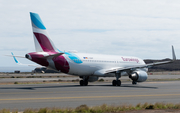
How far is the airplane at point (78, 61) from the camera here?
28719 mm

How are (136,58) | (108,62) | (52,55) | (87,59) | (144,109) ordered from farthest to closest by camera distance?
(136,58)
(108,62)
(87,59)
(52,55)
(144,109)

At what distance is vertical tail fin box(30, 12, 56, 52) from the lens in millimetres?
28688

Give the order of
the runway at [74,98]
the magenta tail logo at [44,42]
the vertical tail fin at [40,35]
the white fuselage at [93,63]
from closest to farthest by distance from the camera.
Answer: the runway at [74,98], the vertical tail fin at [40,35], the magenta tail logo at [44,42], the white fuselage at [93,63]

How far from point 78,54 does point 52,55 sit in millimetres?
5872

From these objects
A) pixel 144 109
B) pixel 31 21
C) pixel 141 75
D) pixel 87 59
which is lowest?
pixel 144 109

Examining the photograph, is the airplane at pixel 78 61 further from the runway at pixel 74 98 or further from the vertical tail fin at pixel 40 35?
the runway at pixel 74 98

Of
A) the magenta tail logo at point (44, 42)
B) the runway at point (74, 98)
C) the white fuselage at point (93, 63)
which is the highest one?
the magenta tail logo at point (44, 42)

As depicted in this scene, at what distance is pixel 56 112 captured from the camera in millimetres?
11781

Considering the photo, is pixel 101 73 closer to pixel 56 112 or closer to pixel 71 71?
pixel 71 71

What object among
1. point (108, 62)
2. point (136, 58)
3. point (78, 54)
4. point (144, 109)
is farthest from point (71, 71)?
point (144, 109)

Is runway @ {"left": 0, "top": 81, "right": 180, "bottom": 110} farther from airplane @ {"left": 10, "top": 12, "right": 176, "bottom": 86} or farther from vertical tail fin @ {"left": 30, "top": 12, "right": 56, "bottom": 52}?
vertical tail fin @ {"left": 30, "top": 12, "right": 56, "bottom": 52}

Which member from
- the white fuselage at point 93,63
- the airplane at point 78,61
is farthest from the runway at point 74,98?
the white fuselage at point 93,63

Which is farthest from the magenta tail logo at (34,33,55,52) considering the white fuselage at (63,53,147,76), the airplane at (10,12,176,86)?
the white fuselage at (63,53,147,76)

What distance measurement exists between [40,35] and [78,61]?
5977 mm
